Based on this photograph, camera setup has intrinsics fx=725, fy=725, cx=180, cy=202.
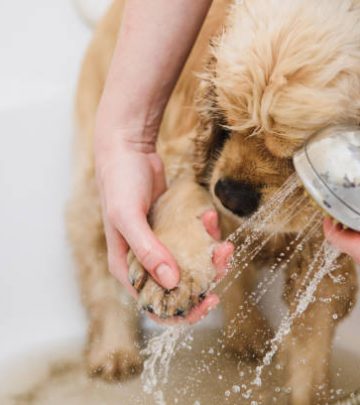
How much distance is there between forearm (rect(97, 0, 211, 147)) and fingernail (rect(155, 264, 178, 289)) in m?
0.28

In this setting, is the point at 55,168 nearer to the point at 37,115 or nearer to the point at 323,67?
the point at 37,115

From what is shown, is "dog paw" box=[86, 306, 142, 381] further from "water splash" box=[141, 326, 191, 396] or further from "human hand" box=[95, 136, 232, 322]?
"human hand" box=[95, 136, 232, 322]

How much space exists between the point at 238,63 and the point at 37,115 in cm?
84

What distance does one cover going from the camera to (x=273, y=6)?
1076 mm

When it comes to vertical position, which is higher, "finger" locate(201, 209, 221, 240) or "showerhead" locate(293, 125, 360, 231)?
"showerhead" locate(293, 125, 360, 231)

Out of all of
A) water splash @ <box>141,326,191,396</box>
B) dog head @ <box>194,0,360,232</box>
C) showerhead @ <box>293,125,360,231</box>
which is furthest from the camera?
water splash @ <box>141,326,191,396</box>

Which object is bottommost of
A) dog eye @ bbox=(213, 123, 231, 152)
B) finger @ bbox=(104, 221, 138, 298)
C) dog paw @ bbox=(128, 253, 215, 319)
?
finger @ bbox=(104, 221, 138, 298)

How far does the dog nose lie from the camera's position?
45.1 inches

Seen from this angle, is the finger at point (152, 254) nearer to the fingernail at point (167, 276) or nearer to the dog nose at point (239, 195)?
the fingernail at point (167, 276)

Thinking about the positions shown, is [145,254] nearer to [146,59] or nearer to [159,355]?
[146,59]

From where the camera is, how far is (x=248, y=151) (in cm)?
113

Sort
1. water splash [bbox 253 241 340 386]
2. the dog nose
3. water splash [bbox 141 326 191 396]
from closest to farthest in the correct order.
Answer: the dog nose < water splash [bbox 253 241 340 386] < water splash [bbox 141 326 191 396]

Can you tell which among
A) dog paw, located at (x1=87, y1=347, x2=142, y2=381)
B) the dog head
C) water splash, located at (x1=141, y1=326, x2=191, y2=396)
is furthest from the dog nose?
dog paw, located at (x1=87, y1=347, x2=142, y2=381)

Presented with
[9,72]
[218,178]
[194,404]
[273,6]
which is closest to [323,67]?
[273,6]
